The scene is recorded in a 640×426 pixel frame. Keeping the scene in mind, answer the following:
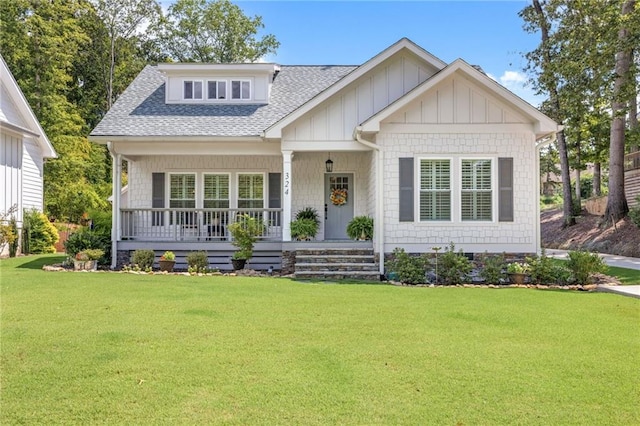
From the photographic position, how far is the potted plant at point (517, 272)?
35.1ft

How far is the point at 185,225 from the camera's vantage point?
1386cm

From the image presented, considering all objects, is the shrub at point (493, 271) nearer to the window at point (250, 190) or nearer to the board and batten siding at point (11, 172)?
the window at point (250, 190)

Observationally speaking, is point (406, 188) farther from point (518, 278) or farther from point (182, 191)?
point (182, 191)

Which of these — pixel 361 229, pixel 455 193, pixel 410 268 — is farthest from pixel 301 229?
pixel 455 193

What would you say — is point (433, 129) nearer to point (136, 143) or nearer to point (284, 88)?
point (284, 88)

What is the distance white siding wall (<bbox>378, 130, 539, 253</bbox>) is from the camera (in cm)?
1175

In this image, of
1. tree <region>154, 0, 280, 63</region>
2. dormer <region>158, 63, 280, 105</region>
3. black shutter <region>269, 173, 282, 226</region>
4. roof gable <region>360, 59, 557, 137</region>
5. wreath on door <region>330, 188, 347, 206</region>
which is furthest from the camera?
tree <region>154, 0, 280, 63</region>

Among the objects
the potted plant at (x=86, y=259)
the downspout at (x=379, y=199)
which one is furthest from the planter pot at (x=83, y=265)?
the downspout at (x=379, y=199)

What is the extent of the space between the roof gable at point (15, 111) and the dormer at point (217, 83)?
17.7 feet

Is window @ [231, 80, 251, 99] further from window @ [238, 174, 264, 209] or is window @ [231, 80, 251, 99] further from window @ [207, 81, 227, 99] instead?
window @ [238, 174, 264, 209]

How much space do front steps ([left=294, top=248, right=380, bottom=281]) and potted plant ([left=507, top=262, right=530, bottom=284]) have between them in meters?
2.89

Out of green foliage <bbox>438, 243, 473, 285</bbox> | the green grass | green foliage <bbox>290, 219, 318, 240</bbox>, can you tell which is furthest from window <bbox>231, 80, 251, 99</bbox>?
the green grass

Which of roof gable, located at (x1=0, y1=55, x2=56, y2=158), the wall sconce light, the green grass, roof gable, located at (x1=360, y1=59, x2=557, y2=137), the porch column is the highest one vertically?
roof gable, located at (x1=0, y1=55, x2=56, y2=158)

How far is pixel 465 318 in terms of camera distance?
6.71 m
